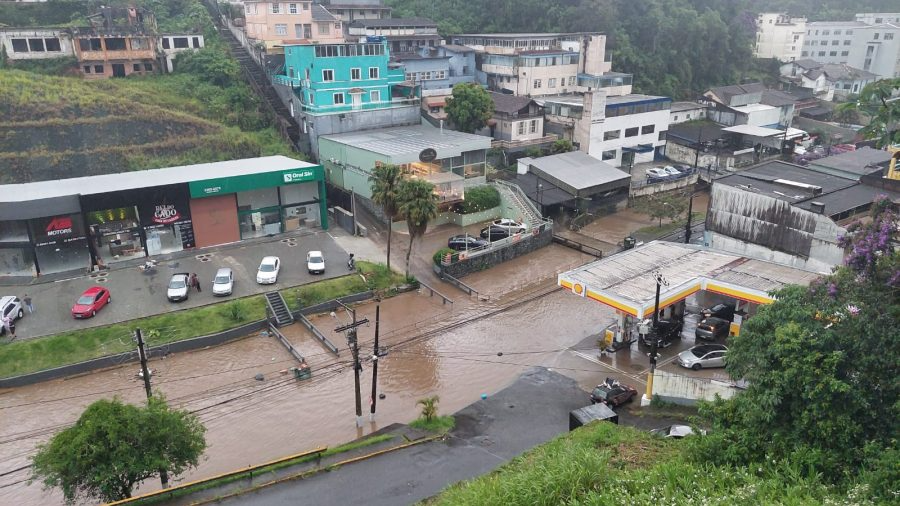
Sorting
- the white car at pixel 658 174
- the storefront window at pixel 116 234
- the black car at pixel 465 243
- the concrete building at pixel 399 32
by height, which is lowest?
the black car at pixel 465 243

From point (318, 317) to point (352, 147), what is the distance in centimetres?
1836

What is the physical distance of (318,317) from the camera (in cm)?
3469

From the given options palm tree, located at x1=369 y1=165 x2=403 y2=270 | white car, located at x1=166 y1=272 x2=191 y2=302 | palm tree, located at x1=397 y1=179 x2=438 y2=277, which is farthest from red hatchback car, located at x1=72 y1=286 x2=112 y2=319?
palm tree, located at x1=397 y1=179 x2=438 y2=277

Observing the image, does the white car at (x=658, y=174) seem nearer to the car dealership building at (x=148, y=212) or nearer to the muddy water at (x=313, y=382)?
the muddy water at (x=313, y=382)

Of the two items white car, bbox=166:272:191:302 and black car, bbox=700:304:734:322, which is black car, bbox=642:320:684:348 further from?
white car, bbox=166:272:191:302

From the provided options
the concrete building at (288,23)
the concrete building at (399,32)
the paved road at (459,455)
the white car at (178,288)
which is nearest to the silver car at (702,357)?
the paved road at (459,455)

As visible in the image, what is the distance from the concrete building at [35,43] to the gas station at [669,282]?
52700 mm

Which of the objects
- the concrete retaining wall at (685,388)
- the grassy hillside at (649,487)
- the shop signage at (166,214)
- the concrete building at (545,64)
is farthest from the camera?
the concrete building at (545,64)

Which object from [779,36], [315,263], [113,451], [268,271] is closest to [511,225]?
[315,263]

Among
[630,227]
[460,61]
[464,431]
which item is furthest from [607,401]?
[460,61]

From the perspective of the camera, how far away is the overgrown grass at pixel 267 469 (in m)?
18.9

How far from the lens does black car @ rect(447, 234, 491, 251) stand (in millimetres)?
42344

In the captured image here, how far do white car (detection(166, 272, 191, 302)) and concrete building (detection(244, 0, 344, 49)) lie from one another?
3911 cm

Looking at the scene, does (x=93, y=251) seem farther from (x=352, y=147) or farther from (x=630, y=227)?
(x=630, y=227)
